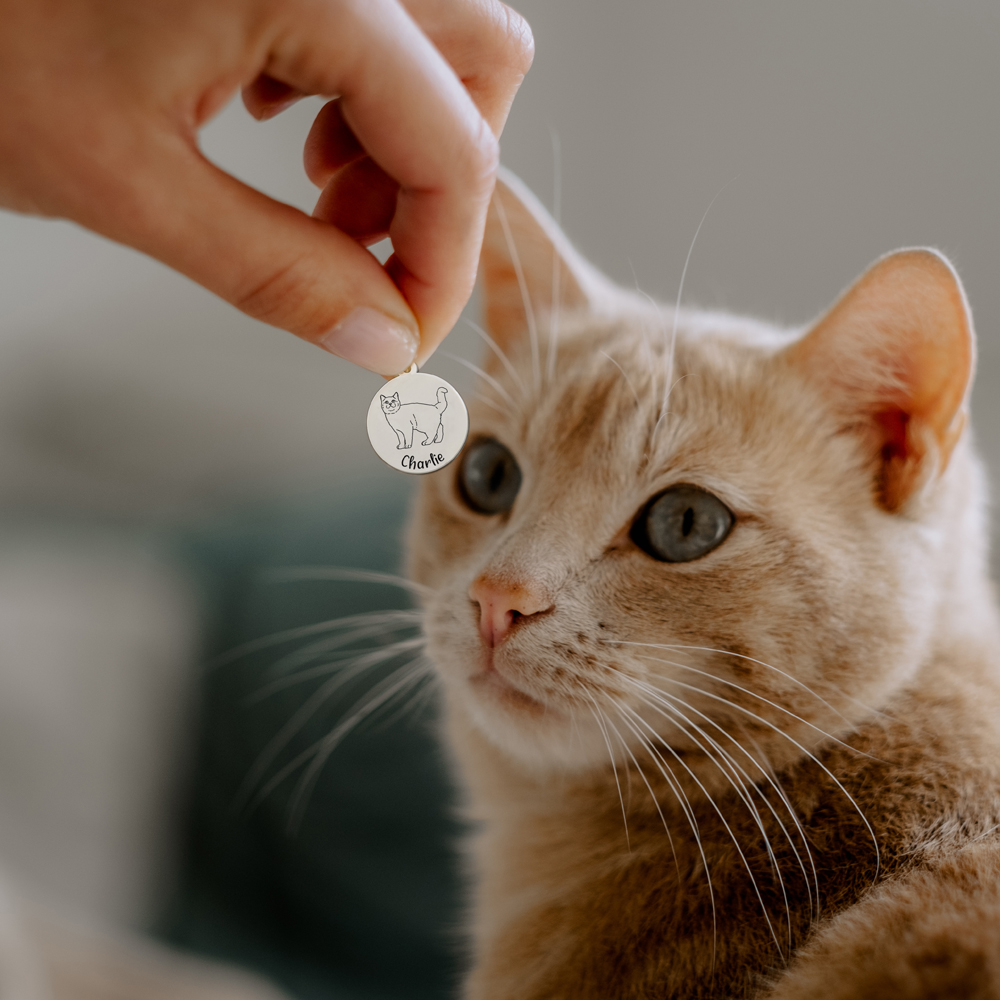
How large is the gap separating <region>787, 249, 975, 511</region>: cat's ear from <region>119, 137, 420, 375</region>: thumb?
22.5 inches

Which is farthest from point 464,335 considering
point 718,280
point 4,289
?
point 4,289

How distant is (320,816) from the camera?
83.9 inches

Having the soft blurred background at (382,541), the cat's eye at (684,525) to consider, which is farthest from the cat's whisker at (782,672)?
the soft blurred background at (382,541)

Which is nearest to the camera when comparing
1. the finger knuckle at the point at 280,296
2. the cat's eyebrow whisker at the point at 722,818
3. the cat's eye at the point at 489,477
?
the finger knuckle at the point at 280,296

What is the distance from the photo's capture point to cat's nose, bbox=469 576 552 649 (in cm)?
105

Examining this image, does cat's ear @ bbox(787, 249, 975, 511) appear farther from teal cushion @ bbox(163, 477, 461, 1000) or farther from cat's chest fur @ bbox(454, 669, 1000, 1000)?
teal cushion @ bbox(163, 477, 461, 1000)

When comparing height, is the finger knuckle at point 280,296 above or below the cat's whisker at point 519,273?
below

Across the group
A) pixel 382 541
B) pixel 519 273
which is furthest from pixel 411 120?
pixel 382 541

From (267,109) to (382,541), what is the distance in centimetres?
145

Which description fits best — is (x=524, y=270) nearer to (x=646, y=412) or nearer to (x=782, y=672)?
(x=646, y=412)

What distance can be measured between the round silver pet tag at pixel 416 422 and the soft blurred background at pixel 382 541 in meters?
1.00

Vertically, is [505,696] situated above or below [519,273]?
below

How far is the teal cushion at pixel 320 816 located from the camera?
2.08 meters

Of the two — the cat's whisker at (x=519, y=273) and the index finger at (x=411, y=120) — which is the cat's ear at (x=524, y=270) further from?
the index finger at (x=411, y=120)
